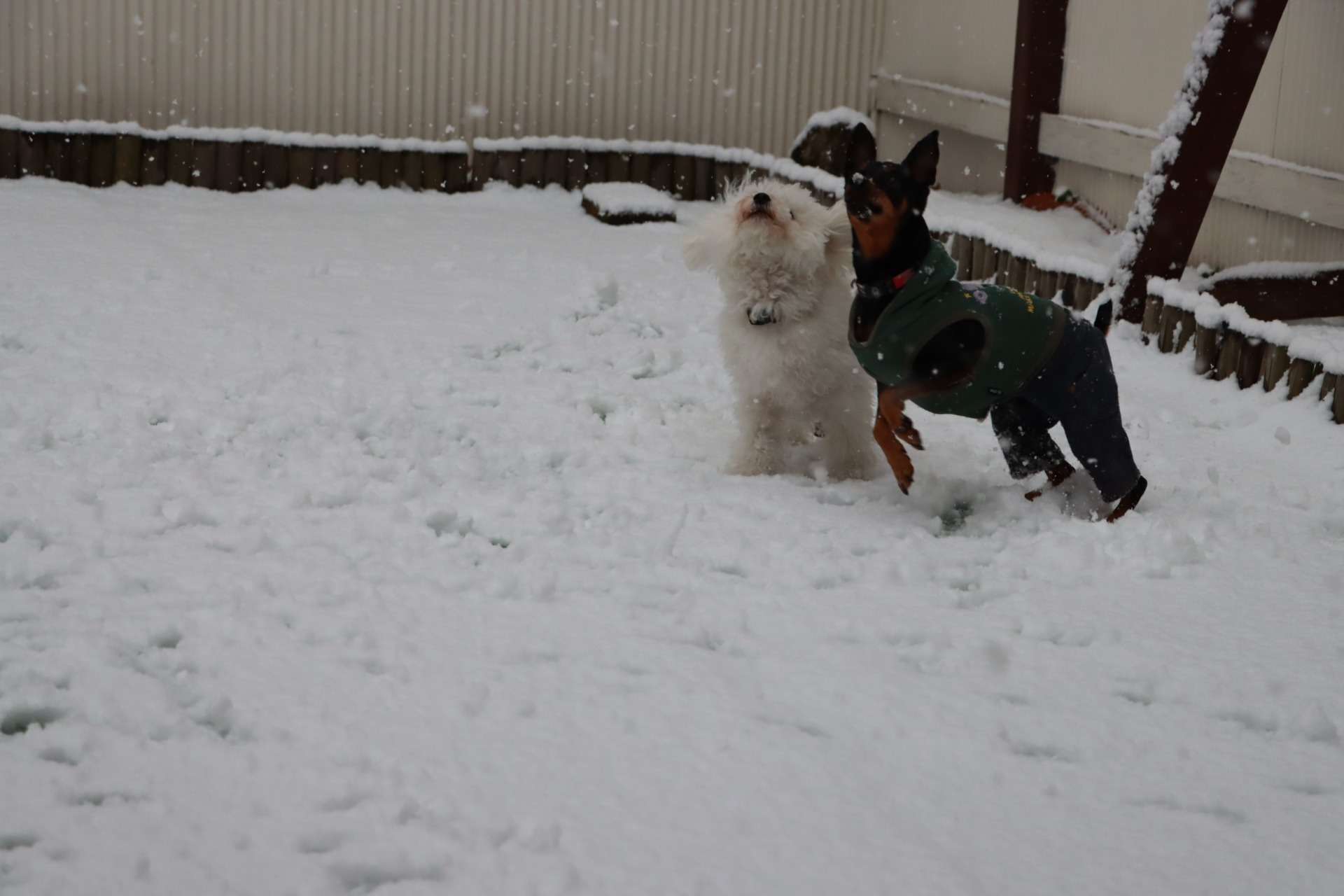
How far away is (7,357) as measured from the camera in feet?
19.0

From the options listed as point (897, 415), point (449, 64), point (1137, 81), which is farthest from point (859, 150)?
point (449, 64)

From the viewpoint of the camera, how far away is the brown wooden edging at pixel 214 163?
411 inches

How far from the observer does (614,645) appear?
3363 millimetres

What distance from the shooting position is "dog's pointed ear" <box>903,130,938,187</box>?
13.5 feet

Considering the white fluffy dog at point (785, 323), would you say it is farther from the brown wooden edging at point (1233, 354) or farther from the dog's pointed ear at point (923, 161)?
the brown wooden edging at point (1233, 354)

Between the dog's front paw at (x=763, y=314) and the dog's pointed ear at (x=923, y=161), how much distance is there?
0.75 m

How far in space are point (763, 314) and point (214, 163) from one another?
7.51 meters

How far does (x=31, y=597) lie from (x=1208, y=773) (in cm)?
287

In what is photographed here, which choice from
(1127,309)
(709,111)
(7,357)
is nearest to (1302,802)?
(1127,309)

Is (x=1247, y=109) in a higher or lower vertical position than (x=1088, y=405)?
higher

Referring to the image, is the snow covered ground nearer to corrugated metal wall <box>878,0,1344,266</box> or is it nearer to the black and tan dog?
the black and tan dog

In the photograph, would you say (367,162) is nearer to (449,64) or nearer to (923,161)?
(449,64)

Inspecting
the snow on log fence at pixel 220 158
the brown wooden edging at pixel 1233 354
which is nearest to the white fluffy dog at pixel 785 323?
the brown wooden edging at pixel 1233 354

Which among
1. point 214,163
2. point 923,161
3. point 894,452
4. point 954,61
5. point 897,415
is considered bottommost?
point 894,452
